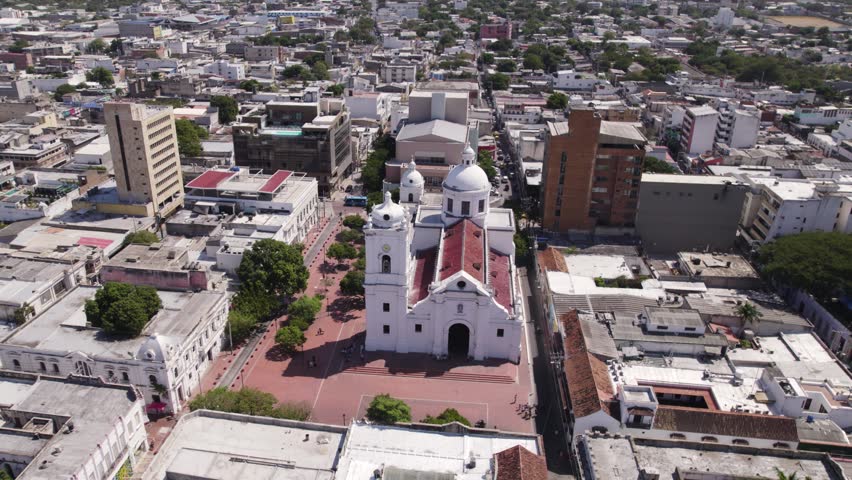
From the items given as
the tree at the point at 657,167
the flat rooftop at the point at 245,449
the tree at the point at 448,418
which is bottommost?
the tree at the point at 448,418

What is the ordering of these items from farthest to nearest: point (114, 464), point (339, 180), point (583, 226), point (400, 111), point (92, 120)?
1. point (92, 120)
2. point (400, 111)
3. point (339, 180)
4. point (583, 226)
5. point (114, 464)

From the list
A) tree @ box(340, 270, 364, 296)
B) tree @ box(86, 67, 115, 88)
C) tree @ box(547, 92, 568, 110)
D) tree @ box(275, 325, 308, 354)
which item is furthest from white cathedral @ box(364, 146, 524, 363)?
tree @ box(86, 67, 115, 88)

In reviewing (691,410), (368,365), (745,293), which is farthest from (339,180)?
(691,410)

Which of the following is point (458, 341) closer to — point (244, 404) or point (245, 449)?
point (244, 404)

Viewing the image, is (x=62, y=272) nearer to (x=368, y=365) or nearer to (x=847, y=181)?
(x=368, y=365)

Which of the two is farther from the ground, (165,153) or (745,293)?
(165,153)

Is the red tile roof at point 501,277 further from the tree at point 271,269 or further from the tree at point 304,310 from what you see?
the tree at point 271,269

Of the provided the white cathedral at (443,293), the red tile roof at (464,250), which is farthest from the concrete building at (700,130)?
the red tile roof at (464,250)
